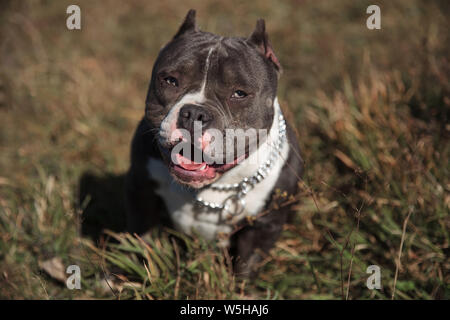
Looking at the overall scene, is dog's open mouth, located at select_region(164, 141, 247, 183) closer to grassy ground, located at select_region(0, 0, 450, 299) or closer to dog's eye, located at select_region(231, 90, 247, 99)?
dog's eye, located at select_region(231, 90, 247, 99)

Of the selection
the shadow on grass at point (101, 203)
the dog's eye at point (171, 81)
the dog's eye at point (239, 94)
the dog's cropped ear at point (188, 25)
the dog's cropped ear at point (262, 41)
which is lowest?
the shadow on grass at point (101, 203)

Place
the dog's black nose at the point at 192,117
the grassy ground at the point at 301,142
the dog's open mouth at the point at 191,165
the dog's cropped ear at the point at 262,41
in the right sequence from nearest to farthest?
the dog's black nose at the point at 192,117
the dog's open mouth at the point at 191,165
the dog's cropped ear at the point at 262,41
the grassy ground at the point at 301,142

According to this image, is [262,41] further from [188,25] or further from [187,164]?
[187,164]

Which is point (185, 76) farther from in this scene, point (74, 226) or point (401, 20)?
point (401, 20)

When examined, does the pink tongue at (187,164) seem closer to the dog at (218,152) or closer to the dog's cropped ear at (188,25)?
the dog at (218,152)

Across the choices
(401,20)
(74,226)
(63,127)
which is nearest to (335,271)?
(74,226)

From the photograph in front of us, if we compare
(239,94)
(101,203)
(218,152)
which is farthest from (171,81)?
(101,203)

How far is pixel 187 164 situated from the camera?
91.7 inches

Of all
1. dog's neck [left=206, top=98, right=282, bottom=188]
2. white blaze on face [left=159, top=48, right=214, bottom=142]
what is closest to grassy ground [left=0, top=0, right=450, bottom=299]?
dog's neck [left=206, top=98, right=282, bottom=188]

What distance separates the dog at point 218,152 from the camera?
2.30 m

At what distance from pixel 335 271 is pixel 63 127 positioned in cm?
290

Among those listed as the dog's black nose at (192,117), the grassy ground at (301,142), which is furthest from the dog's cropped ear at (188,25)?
the grassy ground at (301,142)

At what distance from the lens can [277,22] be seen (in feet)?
19.0

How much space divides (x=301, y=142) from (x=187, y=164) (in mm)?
1760
